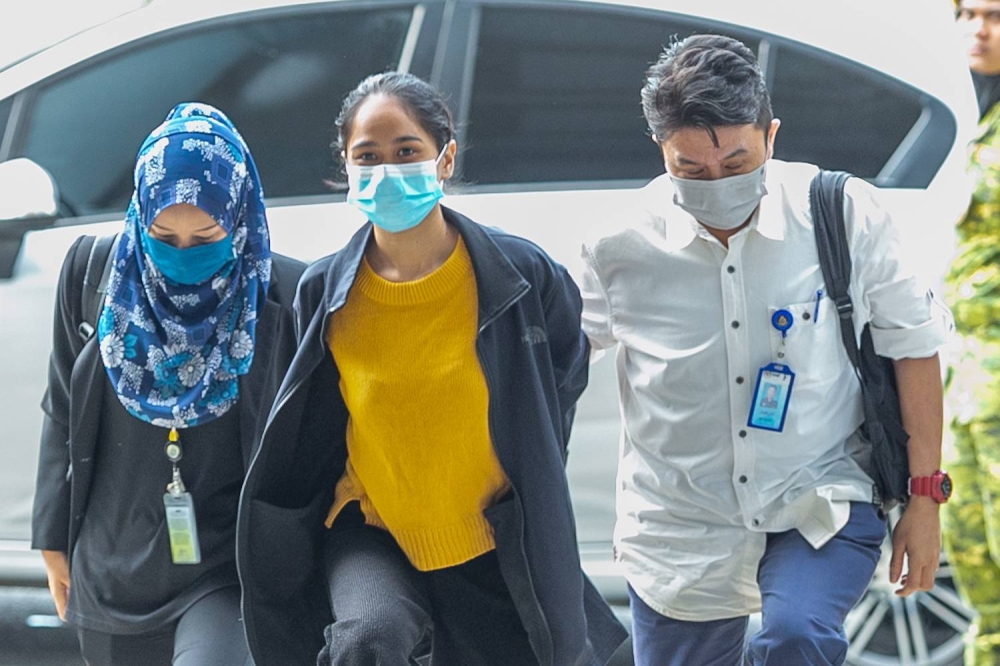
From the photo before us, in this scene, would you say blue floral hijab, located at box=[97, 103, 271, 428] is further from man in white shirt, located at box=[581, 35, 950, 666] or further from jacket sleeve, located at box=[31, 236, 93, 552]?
man in white shirt, located at box=[581, 35, 950, 666]

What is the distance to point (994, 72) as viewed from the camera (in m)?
2.99

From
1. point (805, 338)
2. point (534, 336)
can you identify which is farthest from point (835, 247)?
point (534, 336)

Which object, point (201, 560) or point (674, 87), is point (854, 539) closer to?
point (674, 87)

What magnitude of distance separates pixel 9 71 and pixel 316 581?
197 cm

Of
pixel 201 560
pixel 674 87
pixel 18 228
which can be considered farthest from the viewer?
pixel 18 228

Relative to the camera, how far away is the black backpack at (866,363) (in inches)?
118

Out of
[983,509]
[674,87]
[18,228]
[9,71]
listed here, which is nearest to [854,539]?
[983,509]

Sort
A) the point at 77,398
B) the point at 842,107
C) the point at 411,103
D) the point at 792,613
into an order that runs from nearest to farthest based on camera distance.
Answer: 1. the point at 792,613
2. the point at 411,103
3. the point at 77,398
4. the point at 842,107

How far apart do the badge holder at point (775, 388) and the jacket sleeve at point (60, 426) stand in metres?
1.39

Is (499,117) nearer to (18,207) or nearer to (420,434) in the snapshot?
(18,207)

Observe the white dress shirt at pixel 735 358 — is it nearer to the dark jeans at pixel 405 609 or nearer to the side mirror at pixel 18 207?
the dark jeans at pixel 405 609

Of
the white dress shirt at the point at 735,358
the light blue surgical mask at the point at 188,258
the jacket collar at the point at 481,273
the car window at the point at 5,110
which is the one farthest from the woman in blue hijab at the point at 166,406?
the car window at the point at 5,110

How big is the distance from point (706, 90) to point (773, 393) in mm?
594

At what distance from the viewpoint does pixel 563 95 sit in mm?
4148
